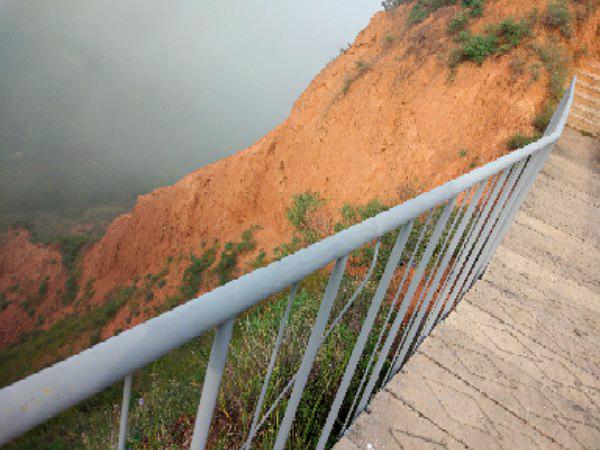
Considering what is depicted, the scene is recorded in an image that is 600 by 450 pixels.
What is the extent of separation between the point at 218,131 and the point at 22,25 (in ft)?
160

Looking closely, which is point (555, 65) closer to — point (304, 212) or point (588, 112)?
point (588, 112)

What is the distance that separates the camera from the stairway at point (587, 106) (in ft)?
21.8

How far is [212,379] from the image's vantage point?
685 millimetres

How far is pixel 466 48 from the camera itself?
10633 millimetres

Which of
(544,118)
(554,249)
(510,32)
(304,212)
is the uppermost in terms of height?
(510,32)

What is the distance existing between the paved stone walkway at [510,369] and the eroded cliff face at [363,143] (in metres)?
6.84

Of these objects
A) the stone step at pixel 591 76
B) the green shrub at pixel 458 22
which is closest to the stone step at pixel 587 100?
the stone step at pixel 591 76

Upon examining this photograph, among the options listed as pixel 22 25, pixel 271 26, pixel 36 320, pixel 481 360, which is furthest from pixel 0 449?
pixel 271 26

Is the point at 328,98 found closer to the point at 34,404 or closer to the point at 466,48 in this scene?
the point at 466,48

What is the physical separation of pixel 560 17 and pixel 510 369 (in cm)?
1171

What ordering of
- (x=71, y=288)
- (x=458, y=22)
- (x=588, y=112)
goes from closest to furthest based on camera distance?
1. (x=588, y=112)
2. (x=458, y=22)
3. (x=71, y=288)

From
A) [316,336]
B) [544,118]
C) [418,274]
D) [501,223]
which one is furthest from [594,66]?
[316,336]

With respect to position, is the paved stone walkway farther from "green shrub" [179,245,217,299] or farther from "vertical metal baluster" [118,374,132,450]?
"green shrub" [179,245,217,299]

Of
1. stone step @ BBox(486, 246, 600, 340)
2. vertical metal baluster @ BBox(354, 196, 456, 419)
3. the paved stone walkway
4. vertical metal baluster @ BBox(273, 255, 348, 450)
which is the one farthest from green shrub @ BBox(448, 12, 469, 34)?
vertical metal baluster @ BBox(273, 255, 348, 450)
